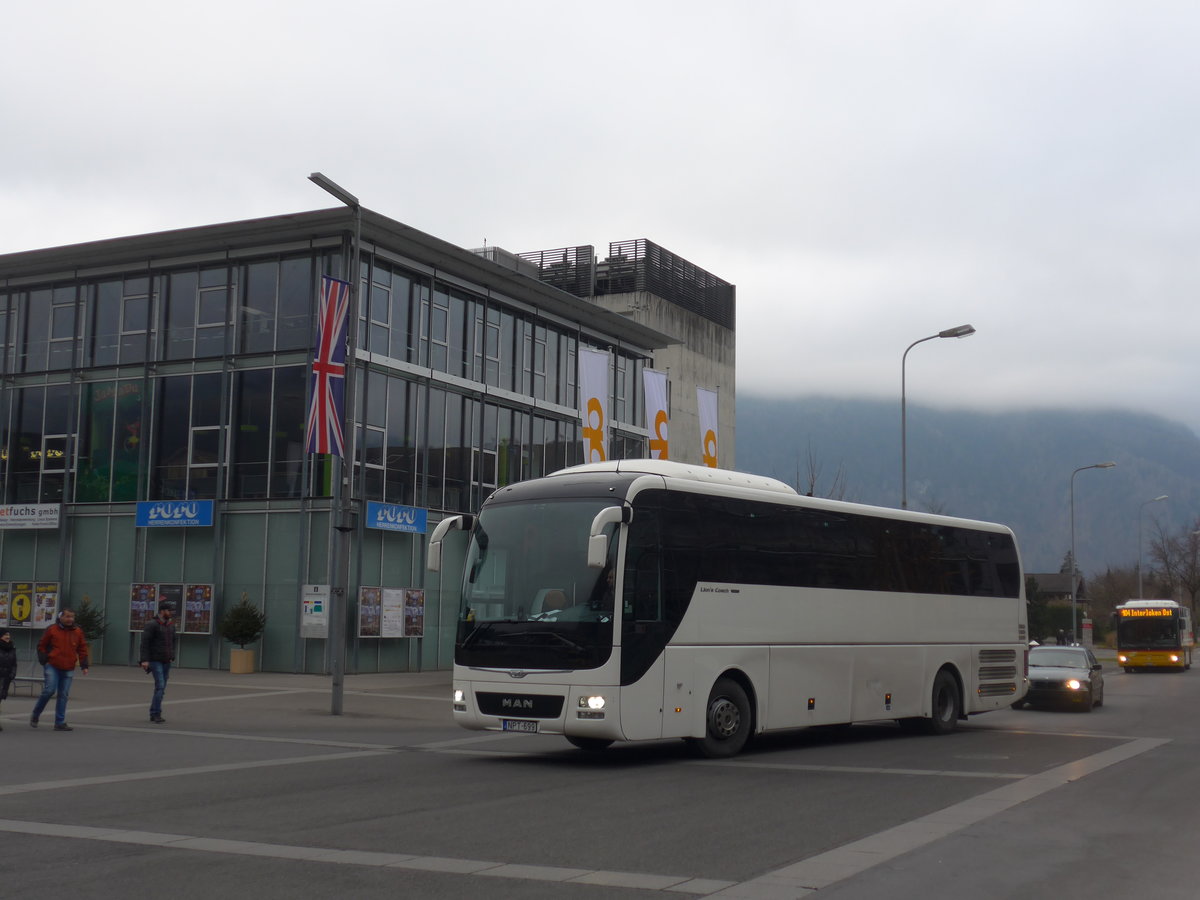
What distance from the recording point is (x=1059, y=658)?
91.5 ft

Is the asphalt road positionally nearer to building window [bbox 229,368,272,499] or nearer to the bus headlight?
the bus headlight

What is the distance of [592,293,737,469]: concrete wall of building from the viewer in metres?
58.2

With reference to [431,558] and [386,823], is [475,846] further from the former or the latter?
[431,558]

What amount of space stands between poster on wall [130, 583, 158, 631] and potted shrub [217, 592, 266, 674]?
9.46ft

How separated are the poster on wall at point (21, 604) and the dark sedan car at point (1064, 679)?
89.9ft

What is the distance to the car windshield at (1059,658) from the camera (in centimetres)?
2756

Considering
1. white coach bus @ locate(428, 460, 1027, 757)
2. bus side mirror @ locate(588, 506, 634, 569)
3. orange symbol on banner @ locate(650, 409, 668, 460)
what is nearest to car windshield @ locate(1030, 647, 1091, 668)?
white coach bus @ locate(428, 460, 1027, 757)

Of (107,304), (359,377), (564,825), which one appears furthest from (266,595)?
(564,825)

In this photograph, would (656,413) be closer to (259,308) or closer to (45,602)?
(259,308)

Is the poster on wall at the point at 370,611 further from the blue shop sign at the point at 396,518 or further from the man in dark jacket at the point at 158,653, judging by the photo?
the man in dark jacket at the point at 158,653

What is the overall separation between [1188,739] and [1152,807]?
923 cm

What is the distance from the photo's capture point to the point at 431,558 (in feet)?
51.5

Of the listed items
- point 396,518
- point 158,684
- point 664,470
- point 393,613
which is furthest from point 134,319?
point 664,470

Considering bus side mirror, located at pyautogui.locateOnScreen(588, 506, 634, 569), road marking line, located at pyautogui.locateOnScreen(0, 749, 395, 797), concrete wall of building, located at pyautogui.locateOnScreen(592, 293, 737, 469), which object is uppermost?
concrete wall of building, located at pyautogui.locateOnScreen(592, 293, 737, 469)
